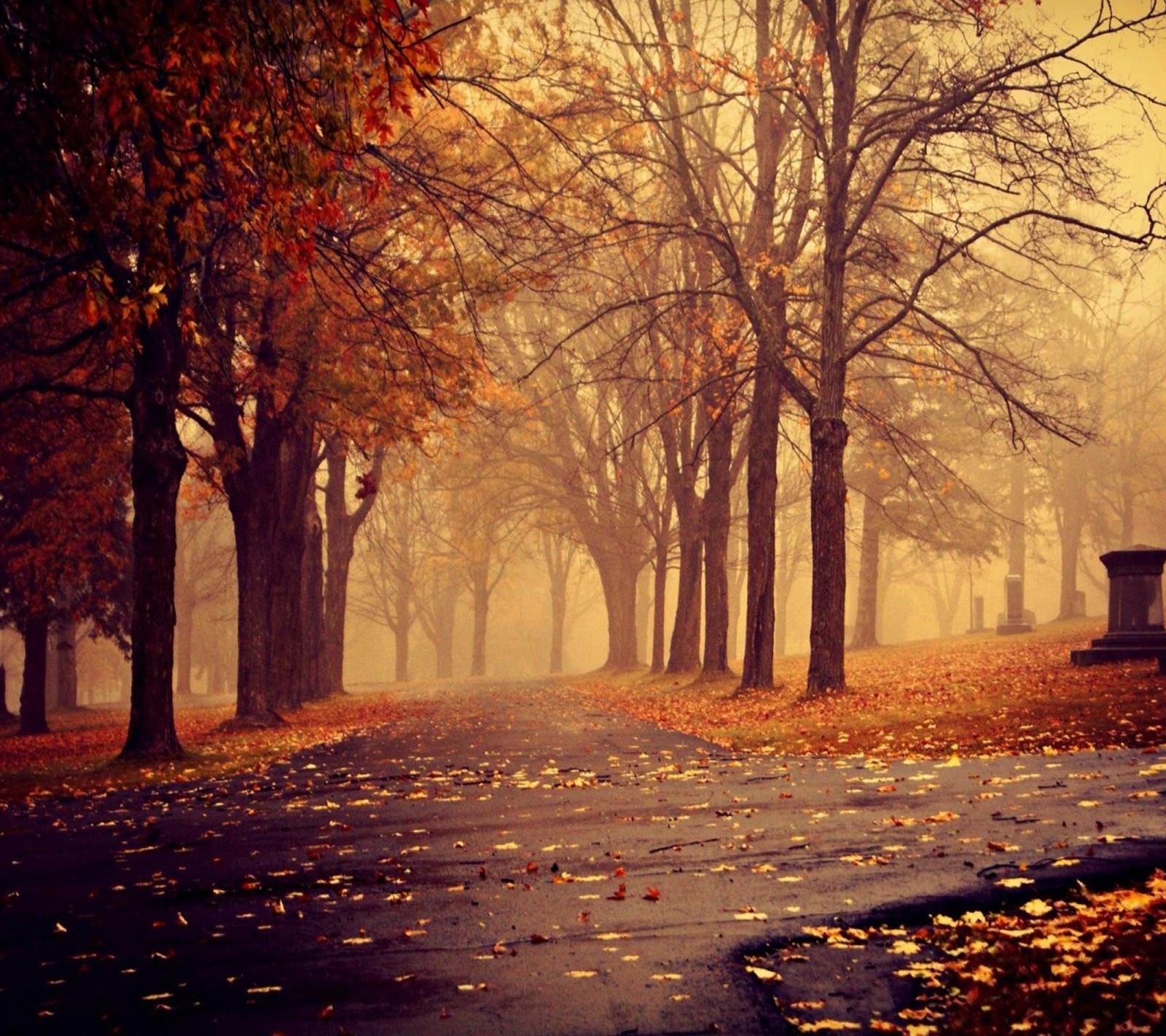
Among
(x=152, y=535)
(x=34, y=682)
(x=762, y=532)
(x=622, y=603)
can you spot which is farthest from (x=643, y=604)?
(x=152, y=535)

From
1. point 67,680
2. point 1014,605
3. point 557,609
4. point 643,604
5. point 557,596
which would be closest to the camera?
point 1014,605

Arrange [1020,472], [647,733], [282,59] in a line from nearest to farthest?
1. [282,59]
2. [647,733]
3. [1020,472]

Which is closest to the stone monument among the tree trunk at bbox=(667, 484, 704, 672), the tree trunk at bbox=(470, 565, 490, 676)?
the tree trunk at bbox=(667, 484, 704, 672)

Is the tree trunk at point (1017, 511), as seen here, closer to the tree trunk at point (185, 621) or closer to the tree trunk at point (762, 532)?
the tree trunk at point (762, 532)

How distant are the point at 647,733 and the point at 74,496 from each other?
11.9 metres

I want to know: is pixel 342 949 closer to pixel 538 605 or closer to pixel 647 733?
pixel 647 733

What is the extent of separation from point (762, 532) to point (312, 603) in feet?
41.1

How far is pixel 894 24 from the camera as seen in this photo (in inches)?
979

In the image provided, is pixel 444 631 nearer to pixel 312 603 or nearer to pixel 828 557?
pixel 312 603

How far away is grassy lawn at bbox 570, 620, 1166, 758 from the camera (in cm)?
1184

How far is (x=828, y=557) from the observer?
1778cm

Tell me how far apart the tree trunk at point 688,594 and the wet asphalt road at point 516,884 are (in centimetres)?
1826

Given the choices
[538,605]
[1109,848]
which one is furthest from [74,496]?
[538,605]

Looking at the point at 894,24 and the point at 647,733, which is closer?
the point at 647,733
